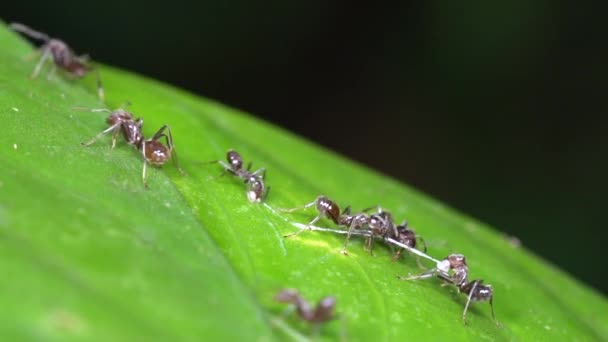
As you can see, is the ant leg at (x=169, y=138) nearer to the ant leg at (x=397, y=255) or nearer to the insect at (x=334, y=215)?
the insect at (x=334, y=215)

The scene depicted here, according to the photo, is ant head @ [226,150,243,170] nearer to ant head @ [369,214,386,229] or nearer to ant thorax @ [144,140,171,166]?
Result: ant thorax @ [144,140,171,166]

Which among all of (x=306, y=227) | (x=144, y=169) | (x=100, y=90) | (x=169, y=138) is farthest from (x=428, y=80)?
(x=144, y=169)

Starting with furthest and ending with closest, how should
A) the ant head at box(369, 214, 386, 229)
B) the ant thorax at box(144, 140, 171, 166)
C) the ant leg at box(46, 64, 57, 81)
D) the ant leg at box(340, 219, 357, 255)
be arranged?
the ant leg at box(46, 64, 57, 81), the ant head at box(369, 214, 386, 229), the ant thorax at box(144, 140, 171, 166), the ant leg at box(340, 219, 357, 255)

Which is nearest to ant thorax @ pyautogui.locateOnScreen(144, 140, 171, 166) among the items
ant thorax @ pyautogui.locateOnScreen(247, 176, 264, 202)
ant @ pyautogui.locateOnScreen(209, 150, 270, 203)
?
ant @ pyautogui.locateOnScreen(209, 150, 270, 203)

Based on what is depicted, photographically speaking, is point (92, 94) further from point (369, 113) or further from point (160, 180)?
point (369, 113)

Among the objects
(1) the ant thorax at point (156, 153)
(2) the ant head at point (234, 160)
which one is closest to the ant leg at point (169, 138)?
(1) the ant thorax at point (156, 153)

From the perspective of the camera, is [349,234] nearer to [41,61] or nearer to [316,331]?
[316,331]

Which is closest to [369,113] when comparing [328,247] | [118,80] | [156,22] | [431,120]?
[431,120]
